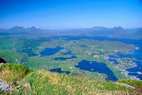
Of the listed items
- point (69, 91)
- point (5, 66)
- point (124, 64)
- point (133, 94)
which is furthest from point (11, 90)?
point (124, 64)

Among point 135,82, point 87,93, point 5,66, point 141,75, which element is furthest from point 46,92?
point 141,75

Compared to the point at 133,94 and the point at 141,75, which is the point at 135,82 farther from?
→ the point at 141,75

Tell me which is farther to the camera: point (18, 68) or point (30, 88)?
point (18, 68)

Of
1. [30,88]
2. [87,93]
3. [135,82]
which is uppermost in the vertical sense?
[30,88]

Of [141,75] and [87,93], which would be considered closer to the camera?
[87,93]

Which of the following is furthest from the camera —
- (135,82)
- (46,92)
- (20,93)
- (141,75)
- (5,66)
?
(141,75)

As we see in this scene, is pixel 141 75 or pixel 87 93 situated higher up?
pixel 87 93

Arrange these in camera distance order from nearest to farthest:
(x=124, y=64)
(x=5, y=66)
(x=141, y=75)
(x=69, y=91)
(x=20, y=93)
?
(x=20, y=93)
(x=69, y=91)
(x=5, y=66)
(x=141, y=75)
(x=124, y=64)

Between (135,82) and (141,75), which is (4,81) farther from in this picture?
(141,75)

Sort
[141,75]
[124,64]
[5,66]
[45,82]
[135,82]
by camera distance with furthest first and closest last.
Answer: [124,64] < [141,75] < [135,82] < [5,66] < [45,82]
